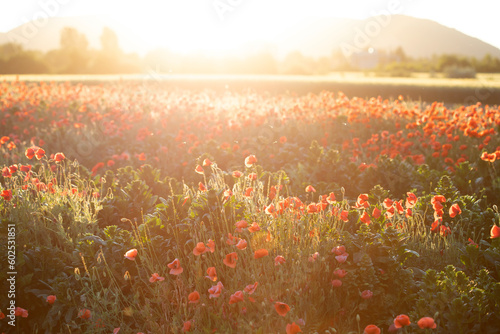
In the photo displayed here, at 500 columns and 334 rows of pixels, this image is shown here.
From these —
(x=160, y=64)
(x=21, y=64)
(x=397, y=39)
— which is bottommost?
(x=21, y=64)

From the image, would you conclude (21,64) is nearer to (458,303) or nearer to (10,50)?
(10,50)

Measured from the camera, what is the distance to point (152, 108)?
881 centimetres

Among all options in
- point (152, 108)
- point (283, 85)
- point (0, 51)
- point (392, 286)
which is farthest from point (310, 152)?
point (0, 51)

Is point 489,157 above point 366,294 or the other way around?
above

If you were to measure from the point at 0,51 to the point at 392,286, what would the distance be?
50.2 m

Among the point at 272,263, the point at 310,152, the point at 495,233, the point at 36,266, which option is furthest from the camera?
the point at 310,152

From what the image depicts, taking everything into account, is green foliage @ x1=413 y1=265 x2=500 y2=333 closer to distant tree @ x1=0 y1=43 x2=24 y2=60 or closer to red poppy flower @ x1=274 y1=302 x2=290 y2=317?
red poppy flower @ x1=274 y1=302 x2=290 y2=317

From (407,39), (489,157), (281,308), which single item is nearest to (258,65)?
(489,157)

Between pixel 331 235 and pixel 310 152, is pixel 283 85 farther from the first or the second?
pixel 331 235

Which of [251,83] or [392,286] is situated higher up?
[251,83]

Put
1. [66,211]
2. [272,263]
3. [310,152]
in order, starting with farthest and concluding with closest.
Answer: [310,152], [66,211], [272,263]

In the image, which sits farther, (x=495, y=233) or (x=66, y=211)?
(x=66, y=211)

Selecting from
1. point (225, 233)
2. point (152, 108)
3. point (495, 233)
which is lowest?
point (225, 233)

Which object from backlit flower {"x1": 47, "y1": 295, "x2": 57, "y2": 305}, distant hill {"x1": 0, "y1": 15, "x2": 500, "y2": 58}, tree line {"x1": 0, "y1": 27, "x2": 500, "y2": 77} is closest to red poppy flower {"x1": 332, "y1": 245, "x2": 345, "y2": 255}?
backlit flower {"x1": 47, "y1": 295, "x2": 57, "y2": 305}
